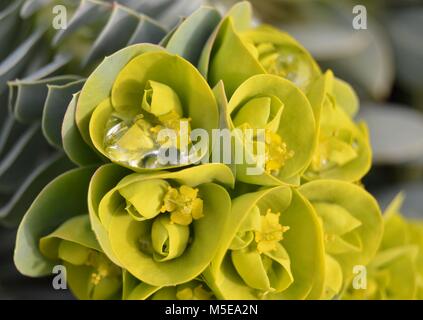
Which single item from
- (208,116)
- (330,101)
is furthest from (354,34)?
(208,116)

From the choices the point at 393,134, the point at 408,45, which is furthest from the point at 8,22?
the point at 408,45

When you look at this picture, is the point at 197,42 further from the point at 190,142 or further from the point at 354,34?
the point at 354,34

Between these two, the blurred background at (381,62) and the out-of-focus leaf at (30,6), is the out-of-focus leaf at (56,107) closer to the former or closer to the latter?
the out-of-focus leaf at (30,6)

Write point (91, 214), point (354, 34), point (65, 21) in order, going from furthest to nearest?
point (354, 34), point (65, 21), point (91, 214)

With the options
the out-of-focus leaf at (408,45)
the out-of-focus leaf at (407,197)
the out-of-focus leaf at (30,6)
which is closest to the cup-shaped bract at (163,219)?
the out-of-focus leaf at (30,6)

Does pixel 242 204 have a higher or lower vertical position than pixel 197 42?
lower

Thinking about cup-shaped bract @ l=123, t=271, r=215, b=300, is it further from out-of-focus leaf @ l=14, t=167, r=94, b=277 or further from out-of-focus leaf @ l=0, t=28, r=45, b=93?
out-of-focus leaf @ l=0, t=28, r=45, b=93

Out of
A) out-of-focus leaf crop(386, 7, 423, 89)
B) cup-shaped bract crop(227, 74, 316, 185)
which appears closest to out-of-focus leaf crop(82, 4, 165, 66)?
cup-shaped bract crop(227, 74, 316, 185)

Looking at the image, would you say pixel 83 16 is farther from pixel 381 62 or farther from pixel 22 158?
pixel 381 62
